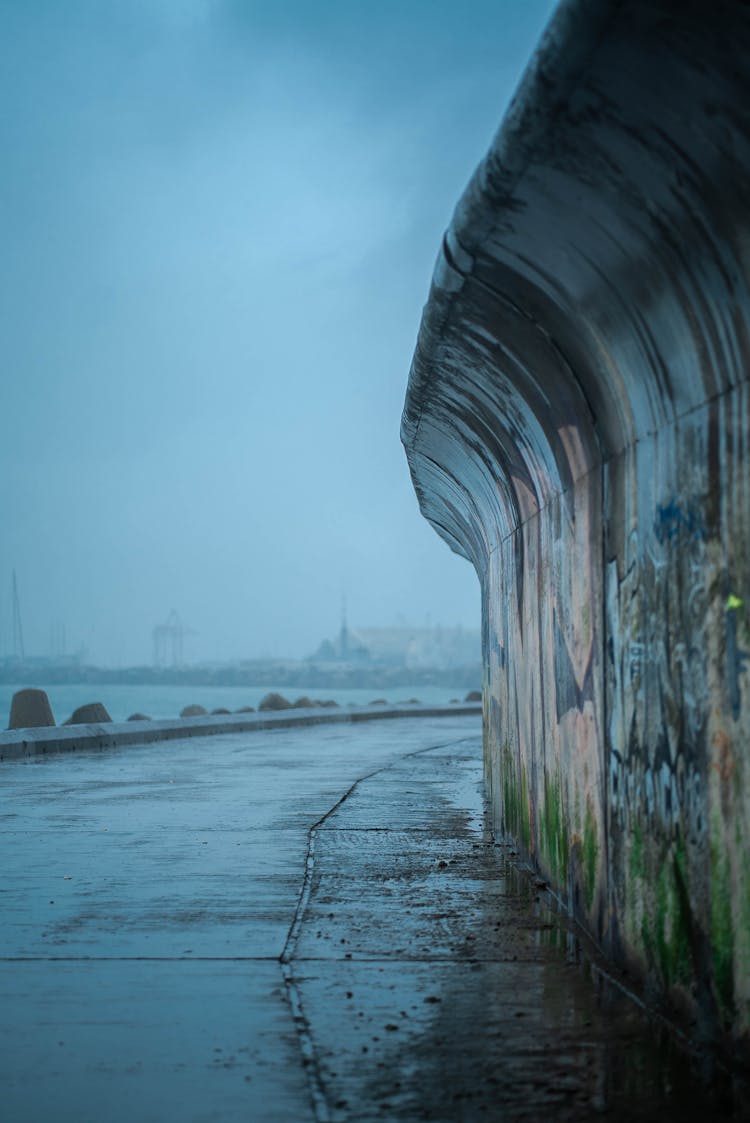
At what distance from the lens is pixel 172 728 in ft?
84.7

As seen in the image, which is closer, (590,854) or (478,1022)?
(478,1022)

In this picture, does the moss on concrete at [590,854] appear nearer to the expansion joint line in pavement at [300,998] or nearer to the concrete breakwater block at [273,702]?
the expansion joint line in pavement at [300,998]

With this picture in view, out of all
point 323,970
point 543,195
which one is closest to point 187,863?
point 323,970

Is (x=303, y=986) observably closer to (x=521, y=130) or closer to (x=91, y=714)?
(x=521, y=130)

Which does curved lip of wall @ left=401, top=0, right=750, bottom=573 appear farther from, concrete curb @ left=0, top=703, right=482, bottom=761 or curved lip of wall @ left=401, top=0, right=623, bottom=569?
concrete curb @ left=0, top=703, right=482, bottom=761

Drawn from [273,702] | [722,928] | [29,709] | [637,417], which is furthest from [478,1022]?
[273,702]

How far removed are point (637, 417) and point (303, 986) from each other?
8.98 feet

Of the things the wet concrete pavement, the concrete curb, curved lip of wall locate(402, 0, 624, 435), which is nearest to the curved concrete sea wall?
curved lip of wall locate(402, 0, 624, 435)

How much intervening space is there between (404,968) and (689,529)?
2.48m

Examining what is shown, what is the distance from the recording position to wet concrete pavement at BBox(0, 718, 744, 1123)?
13.5 feet

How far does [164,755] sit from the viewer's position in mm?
20719

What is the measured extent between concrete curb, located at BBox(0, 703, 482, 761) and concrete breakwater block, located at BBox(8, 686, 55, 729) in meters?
→ 1.27

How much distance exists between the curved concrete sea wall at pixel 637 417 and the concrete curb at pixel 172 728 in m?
14.4

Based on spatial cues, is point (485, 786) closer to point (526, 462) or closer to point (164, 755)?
point (526, 462)
